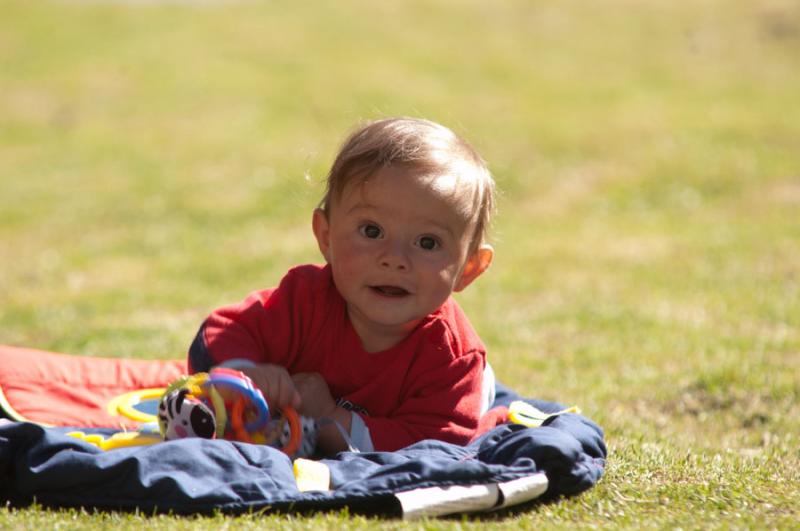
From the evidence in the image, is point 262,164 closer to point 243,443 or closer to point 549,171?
point 549,171

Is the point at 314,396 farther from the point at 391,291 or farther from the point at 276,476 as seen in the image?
the point at 276,476

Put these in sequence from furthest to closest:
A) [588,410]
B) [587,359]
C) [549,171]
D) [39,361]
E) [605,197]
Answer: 1. [549,171]
2. [605,197]
3. [587,359]
4. [588,410]
5. [39,361]

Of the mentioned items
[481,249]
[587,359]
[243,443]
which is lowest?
[587,359]

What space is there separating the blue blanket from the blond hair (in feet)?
3.55

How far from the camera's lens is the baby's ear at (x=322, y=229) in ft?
14.9

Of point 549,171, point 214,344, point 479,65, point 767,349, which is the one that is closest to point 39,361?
point 214,344

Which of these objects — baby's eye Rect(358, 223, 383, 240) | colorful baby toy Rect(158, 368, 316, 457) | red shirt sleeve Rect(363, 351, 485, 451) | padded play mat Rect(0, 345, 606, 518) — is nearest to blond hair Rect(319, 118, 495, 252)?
baby's eye Rect(358, 223, 383, 240)

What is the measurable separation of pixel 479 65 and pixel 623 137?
634 cm

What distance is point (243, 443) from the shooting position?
3.92 meters

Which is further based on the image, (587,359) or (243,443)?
(587,359)

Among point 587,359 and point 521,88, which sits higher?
point 521,88

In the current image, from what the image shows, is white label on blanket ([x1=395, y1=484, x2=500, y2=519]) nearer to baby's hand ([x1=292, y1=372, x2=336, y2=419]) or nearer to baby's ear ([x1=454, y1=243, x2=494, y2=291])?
baby's hand ([x1=292, y1=372, x2=336, y2=419])

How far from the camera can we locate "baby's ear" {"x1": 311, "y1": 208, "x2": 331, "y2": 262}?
4.55m

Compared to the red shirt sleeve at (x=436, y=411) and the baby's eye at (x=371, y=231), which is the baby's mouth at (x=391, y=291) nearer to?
the baby's eye at (x=371, y=231)
